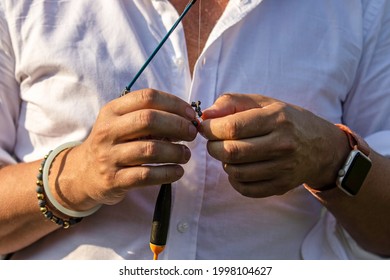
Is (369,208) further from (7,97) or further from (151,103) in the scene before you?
(7,97)

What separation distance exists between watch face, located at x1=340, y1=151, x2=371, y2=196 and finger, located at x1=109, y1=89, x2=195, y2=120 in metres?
0.39

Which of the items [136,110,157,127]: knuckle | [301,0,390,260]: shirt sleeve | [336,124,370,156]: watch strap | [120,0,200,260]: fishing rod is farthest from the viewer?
[301,0,390,260]: shirt sleeve

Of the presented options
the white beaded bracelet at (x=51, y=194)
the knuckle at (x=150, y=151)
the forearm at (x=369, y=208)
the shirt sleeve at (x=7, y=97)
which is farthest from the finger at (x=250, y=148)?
the shirt sleeve at (x=7, y=97)

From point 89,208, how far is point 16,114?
0.32m

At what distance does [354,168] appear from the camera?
1.32m

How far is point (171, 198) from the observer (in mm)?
1314

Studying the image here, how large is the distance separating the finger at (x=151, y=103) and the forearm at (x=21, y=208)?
0.97 ft

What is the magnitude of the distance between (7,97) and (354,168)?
0.81m

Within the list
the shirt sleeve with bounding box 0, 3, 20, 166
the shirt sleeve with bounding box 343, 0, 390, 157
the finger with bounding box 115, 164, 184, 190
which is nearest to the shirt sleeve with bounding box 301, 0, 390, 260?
the shirt sleeve with bounding box 343, 0, 390, 157

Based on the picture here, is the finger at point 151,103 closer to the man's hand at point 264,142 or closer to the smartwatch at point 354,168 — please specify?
the man's hand at point 264,142

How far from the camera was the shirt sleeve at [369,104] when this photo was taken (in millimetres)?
1458

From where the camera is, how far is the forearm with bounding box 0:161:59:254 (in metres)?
1.33

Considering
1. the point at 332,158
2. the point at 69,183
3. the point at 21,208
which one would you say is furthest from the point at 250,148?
the point at 21,208

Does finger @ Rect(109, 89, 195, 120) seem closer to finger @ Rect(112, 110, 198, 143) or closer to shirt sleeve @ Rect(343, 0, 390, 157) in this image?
finger @ Rect(112, 110, 198, 143)
